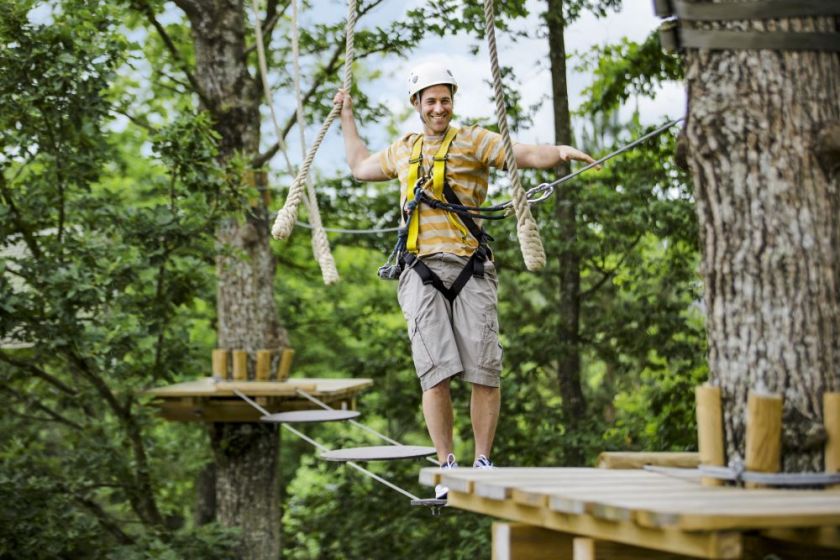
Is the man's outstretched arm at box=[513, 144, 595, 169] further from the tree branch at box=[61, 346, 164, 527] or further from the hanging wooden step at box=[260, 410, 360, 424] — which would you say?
the tree branch at box=[61, 346, 164, 527]

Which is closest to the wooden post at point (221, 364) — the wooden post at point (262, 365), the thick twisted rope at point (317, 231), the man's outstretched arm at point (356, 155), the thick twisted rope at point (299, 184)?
the wooden post at point (262, 365)

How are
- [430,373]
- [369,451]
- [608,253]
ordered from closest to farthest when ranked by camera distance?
[430,373], [369,451], [608,253]

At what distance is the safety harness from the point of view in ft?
12.5

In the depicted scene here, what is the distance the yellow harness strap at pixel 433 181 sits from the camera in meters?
3.80

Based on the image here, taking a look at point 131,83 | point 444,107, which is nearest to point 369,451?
point 444,107

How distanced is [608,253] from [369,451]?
5.05m

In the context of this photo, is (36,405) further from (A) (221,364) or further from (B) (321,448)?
(B) (321,448)

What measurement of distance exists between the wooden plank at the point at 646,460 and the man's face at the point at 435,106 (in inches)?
53.7

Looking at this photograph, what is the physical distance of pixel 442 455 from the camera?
3850 mm

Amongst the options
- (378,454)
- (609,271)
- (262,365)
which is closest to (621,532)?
(378,454)

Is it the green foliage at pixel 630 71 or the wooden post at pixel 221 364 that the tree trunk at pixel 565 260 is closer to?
the green foliage at pixel 630 71

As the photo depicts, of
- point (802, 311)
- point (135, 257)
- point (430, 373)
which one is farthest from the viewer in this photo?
point (135, 257)

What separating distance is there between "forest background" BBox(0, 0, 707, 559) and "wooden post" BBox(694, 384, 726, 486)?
13.3ft

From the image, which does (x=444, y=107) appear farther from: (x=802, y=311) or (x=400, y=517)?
(x=400, y=517)
